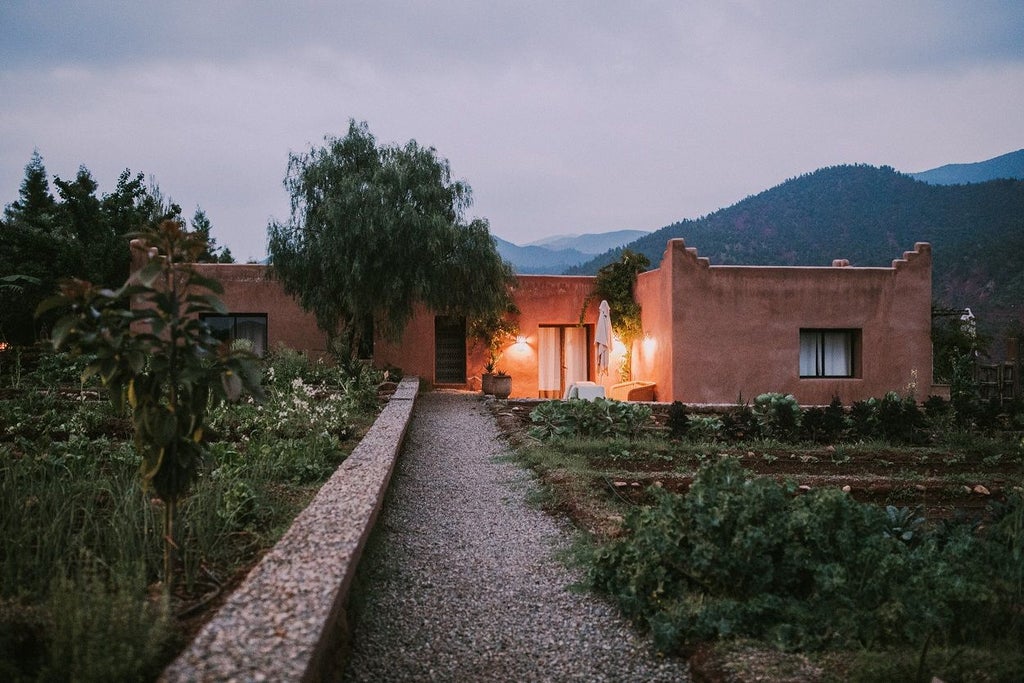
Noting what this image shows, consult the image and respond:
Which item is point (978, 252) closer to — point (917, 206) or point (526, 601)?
point (917, 206)

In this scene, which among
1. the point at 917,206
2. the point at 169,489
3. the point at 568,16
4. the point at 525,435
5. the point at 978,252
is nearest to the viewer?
the point at 169,489

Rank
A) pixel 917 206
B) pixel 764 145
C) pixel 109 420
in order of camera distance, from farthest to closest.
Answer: pixel 764 145, pixel 917 206, pixel 109 420

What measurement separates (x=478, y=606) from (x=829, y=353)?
45.9ft

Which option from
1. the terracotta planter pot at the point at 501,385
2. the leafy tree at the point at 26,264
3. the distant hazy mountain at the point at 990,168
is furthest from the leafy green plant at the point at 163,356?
the distant hazy mountain at the point at 990,168

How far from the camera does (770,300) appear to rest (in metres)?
15.0

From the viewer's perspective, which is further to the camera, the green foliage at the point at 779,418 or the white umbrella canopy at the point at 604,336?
the white umbrella canopy at the point at 604,336

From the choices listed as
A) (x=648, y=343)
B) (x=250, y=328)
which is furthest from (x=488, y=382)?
(x=250, y=328)

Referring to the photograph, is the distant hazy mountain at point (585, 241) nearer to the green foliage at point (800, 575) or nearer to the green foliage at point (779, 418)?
the green foliage at point (779, 418)

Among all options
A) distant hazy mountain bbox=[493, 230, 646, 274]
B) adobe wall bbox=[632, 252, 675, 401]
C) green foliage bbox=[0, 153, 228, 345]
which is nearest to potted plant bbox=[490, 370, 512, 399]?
adobe wall bbox=[632, 252, 675, 401]

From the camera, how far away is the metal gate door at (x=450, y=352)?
1706 cm

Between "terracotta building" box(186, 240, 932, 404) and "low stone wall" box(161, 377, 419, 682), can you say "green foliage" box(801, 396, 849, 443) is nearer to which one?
"terracotta building" box(186, 240, 932, 404)

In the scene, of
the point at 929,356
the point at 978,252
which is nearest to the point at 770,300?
the point at 929,356

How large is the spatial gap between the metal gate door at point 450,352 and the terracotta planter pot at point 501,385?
1.88 metres

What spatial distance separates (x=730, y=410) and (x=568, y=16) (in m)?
9.94
